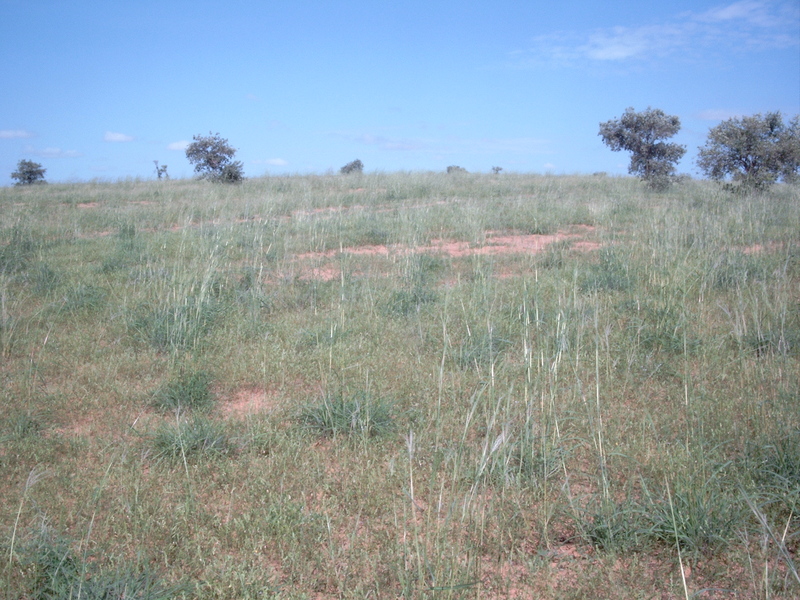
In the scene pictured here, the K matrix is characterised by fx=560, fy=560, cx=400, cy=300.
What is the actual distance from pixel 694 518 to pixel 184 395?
125 inches

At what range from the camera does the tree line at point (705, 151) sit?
13758 mm

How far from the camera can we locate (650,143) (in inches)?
688

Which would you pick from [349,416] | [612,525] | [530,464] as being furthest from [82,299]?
[612,525]

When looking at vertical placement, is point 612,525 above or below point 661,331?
below

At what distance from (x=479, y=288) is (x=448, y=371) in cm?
213

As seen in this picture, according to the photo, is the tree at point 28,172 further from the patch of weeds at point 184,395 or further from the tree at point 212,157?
the patch of weeds at point 184,395

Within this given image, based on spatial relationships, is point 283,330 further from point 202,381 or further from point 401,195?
point 401,195

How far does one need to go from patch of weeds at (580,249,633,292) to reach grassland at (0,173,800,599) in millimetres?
41

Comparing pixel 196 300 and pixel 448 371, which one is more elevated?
pixel 196 300

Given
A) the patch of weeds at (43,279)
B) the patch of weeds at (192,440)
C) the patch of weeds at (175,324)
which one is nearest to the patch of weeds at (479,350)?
the patch of weeds at (192,440)

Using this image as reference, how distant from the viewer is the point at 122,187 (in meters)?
18.5

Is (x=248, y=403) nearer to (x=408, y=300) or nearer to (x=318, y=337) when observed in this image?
(x=318, y=337)

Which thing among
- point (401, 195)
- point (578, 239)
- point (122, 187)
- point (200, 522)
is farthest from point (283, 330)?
point (122, 187)

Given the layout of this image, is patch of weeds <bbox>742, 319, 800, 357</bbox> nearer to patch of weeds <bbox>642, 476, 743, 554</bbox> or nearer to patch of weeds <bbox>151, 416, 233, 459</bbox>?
patch of weeds <bbox>642, 476, 743, 554</bbox>
